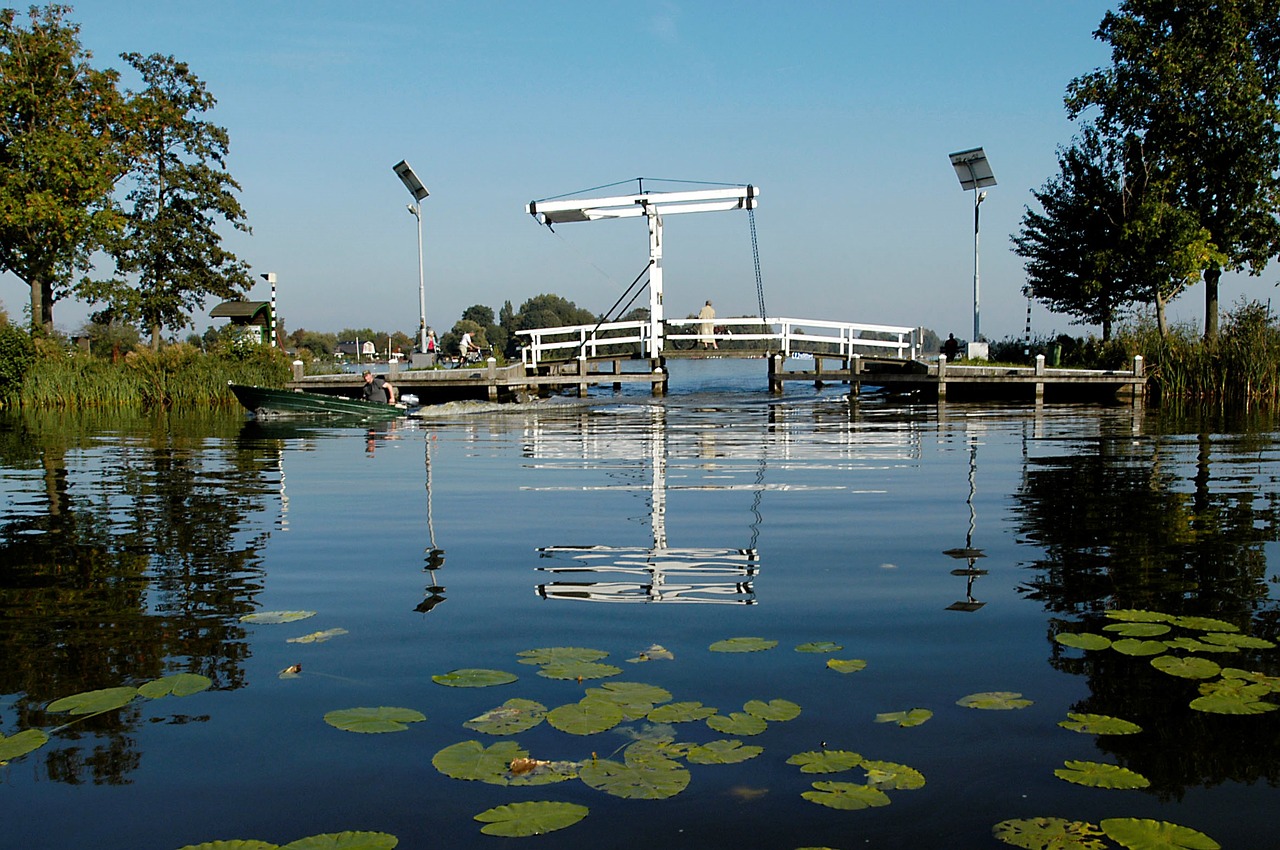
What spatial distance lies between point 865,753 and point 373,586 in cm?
360

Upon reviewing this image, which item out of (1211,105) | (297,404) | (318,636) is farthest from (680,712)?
(1211,105)

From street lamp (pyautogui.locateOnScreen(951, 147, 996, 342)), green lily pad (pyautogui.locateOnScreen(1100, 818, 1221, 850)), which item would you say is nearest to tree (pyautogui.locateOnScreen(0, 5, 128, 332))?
street lamp (pyautogui.locateOnScreen(951, 147, 996, 342))

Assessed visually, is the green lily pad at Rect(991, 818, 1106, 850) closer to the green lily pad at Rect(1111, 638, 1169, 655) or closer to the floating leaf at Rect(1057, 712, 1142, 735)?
the floating leaf at Rect(1057, 712, 1142, 735)

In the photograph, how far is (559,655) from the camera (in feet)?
15.1

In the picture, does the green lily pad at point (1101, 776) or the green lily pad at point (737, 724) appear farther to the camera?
the green lily pad at point (737, 724)

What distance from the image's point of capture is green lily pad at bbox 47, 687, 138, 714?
403cm

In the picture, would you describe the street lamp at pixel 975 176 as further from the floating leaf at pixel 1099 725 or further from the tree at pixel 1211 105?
the floating leaf at pixel 1099 725

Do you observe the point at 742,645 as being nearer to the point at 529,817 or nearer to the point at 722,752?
the point at 722,752

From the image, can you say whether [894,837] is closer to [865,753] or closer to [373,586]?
[865,753]

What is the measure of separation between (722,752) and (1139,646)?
2.28 metres

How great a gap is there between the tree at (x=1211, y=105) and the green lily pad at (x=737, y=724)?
30026 millimetres

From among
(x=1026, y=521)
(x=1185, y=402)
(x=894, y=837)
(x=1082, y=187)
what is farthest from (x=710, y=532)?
(x=1082, y=187)

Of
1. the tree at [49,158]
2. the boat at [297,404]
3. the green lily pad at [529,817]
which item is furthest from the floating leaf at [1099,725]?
the tree at [49,158]

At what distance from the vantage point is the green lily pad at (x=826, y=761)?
339 cm
